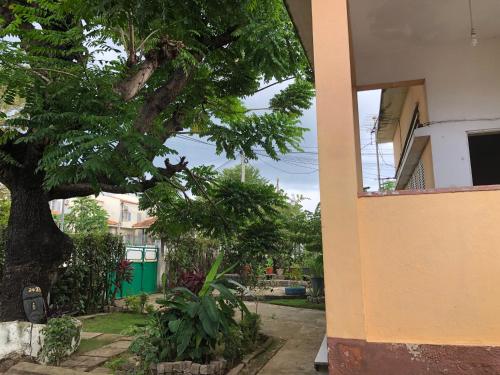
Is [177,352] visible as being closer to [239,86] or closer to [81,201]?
[239,86]

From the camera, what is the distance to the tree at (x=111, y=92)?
491 cm

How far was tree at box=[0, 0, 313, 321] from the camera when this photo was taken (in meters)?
4.91

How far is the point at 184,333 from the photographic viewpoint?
4.91 m

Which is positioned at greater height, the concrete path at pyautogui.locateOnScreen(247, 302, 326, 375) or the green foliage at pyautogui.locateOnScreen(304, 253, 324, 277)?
the green foliage at pyautogui.locateOnScreen(304, 253, 324, 277)

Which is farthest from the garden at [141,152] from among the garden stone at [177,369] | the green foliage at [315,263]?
the green foliage at [315,263]

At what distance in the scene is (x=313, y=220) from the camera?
12008 millimetres

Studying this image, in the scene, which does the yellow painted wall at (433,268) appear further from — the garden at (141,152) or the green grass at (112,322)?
the green grass at (112,322)

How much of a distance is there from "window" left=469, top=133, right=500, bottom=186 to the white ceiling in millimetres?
1560

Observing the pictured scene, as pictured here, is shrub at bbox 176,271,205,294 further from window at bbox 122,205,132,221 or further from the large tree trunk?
window at bbox 122,205,132,221

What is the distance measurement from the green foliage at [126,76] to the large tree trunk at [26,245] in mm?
422

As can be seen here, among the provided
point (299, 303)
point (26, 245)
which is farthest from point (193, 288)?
point (299, 303)

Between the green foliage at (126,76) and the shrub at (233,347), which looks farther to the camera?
the shrub at (233,347)

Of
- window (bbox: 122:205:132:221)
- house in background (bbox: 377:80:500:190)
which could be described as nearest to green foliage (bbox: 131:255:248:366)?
house in background (bbox: 377:80:500:190)

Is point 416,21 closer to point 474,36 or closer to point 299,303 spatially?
point 474,36
